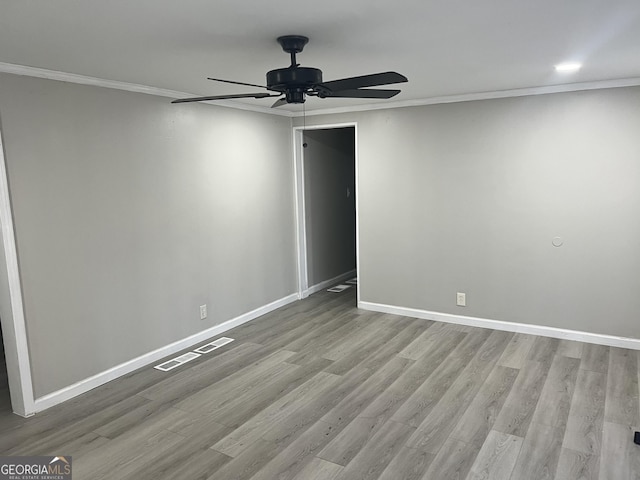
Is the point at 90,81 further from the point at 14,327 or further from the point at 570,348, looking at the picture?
the point at 570,348

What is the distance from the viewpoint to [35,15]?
2004 mm

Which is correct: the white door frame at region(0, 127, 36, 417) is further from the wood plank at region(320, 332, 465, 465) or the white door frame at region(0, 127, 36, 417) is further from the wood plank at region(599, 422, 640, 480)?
the wood plank at region(599, 422, 640, 480)

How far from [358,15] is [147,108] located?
7.50 ft

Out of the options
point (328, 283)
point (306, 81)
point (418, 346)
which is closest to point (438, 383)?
point (418, 346)

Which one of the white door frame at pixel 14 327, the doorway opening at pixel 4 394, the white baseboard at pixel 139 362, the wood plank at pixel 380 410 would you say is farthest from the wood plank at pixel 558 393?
the doorway opening at pixel 4 394

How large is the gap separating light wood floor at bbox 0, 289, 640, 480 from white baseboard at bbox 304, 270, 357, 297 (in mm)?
1659

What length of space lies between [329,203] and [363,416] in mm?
3671

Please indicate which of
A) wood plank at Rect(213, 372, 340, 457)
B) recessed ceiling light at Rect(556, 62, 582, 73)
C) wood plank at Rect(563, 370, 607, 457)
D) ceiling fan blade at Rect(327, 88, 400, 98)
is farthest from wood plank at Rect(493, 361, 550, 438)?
recessed ceiling light at Rect(556, 62, 582, 73)

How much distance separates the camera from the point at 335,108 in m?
5.18

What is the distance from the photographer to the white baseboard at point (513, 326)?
4.07 m

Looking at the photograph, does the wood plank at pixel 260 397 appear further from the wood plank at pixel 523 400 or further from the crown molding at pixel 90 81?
the crown molding at pixel 90 81

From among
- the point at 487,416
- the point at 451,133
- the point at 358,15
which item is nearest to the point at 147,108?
the point at 358,15

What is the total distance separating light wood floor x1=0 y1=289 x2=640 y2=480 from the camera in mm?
2545

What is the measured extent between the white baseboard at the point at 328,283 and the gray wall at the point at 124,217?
1030 millimetres
